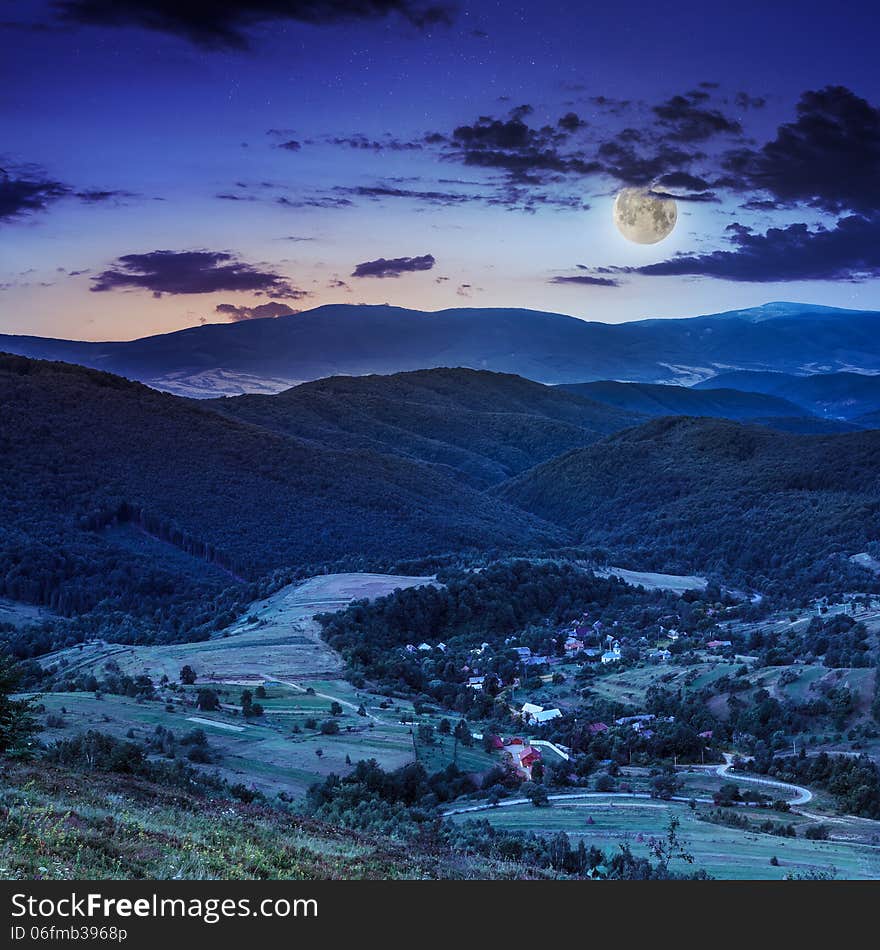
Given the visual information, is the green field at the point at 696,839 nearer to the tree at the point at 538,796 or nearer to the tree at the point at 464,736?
the tree at the point at 538,796

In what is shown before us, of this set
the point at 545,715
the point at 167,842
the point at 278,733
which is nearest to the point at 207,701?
the point at 278,733

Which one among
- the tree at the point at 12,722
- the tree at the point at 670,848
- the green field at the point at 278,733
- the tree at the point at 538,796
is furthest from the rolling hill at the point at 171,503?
the tree at the point at 670,848

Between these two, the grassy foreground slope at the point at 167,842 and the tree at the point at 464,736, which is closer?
the grassy foreground slope at the point at 167,842

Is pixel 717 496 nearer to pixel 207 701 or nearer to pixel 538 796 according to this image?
pixel 207 701

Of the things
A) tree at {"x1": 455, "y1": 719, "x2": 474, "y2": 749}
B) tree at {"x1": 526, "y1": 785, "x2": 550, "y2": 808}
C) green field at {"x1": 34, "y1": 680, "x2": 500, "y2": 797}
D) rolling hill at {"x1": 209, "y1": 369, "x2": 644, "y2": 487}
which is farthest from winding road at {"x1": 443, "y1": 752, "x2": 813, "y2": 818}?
rolling hill at {"x1": 209, "y1": 369, "x2": 644, "y2": 487}

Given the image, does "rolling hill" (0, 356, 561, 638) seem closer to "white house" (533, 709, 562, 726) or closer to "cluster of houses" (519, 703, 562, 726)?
"cluster of houses" (519, 703, 562, 726)
